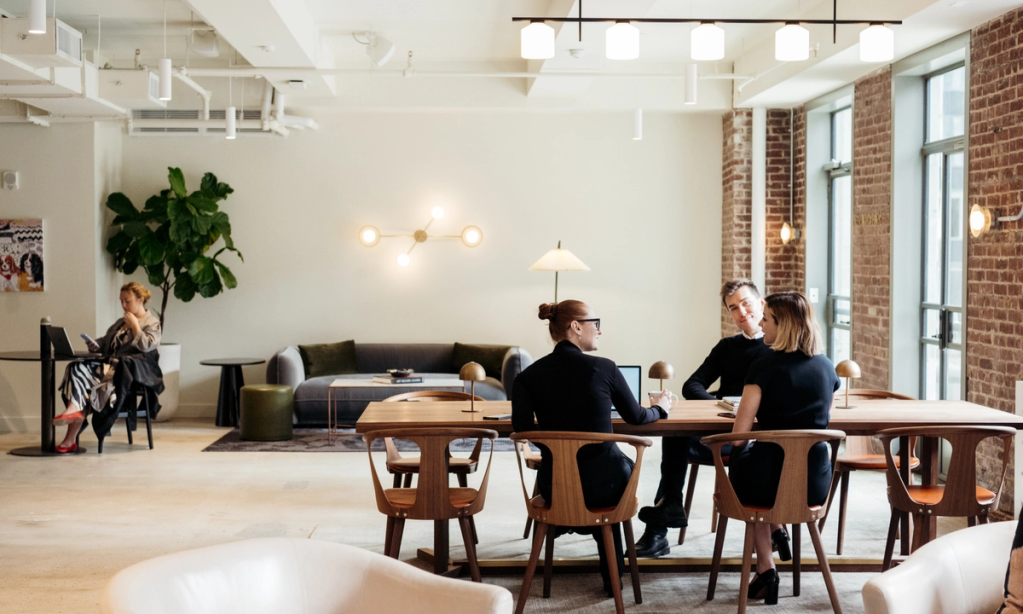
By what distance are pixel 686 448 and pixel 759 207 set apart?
4.95 m

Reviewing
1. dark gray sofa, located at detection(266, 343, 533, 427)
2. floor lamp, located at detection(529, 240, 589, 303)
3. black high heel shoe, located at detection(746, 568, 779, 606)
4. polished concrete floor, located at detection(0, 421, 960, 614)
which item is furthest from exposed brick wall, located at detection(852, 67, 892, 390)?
black high heel shoe, located at detection(746, 568, 779, 606)

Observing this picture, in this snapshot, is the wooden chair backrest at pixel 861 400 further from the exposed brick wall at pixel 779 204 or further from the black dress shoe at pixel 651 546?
the exposed brick wall at pixel 779 204

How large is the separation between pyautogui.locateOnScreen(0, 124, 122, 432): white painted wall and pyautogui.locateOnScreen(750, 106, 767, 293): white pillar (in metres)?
6.50

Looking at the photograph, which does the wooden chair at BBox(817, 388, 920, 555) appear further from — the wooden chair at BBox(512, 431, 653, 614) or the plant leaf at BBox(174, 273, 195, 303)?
the plant leaf at BBox(174, 273, 195, 303)

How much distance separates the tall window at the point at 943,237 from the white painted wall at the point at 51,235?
295 inches

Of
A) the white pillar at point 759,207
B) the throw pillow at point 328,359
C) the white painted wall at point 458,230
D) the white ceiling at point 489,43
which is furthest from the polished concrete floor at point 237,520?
the white ceiling at point 489,43

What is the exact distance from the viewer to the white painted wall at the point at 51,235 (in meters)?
8.87

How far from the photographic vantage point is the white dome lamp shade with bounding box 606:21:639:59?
4402 millimetres

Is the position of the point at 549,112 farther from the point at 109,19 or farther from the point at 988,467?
the point at 988,467

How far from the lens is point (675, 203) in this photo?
9.71 m

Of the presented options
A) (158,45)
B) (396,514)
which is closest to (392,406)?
(396,514)

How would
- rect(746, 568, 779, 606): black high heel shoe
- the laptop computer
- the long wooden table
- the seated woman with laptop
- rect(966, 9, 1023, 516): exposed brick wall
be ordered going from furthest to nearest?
the seated woman with laptop < the laptop computer < rect(966, 9, 1023, 516): exposed brick wall < the long wooden table < rect(746, 568, 779, 606): black high heel shoe

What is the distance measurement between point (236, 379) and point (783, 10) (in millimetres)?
6069

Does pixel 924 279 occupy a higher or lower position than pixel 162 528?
higher
